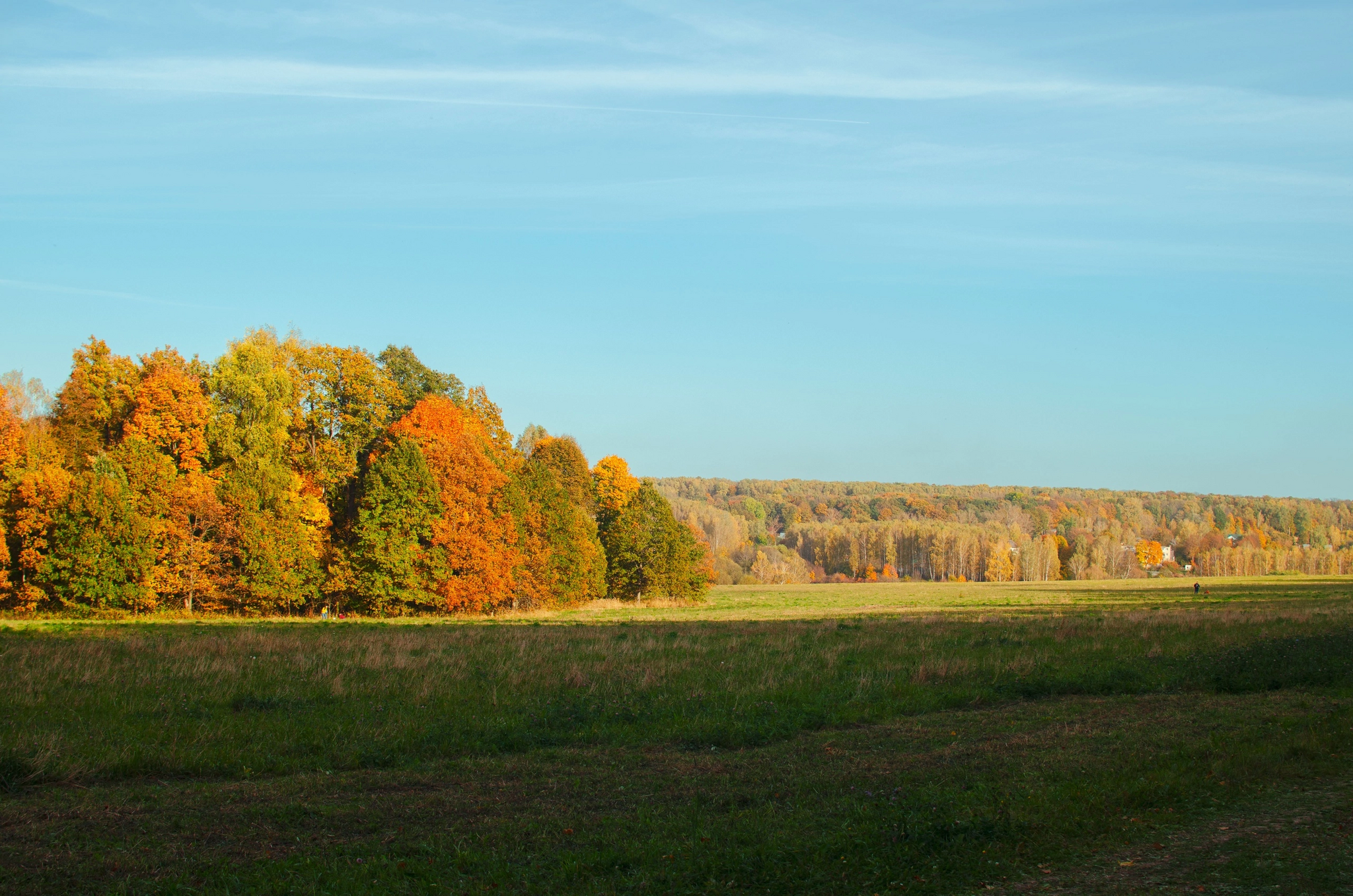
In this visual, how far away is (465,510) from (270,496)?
9.58 metres

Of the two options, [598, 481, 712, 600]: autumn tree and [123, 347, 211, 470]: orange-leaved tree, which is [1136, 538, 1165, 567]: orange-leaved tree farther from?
[123, 347, 211, 470]: orange-leaved tree

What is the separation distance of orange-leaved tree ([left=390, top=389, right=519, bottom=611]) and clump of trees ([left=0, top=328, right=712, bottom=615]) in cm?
10

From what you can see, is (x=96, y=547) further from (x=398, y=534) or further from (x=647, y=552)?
(x=647, y=552)

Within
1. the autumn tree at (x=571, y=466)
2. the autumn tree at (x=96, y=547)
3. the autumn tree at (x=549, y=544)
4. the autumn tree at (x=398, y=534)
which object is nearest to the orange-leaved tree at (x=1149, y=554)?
the autumn tree at (x=571, y=466)

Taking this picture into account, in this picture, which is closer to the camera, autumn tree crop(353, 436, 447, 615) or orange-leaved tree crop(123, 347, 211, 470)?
orange-leaved tree crop(123, 347, 211, 470)

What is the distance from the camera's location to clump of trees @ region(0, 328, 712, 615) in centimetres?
4016

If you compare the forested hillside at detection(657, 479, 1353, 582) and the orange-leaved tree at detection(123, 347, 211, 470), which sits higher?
the orange-leaved tree at detection(123, 347, 211, 470)

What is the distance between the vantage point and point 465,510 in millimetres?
47906

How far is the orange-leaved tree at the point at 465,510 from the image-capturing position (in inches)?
1853

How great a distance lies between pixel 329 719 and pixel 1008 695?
1180 centimetres

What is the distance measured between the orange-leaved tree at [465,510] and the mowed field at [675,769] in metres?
24.4

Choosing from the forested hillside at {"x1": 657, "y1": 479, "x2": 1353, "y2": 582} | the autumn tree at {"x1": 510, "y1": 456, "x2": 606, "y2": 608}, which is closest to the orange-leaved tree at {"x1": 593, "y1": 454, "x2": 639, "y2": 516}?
the autumn tree at {"x1": 510, "y1": 456, "x2": 606, "y2": 608}

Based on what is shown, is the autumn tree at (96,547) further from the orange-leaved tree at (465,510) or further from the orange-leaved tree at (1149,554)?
the orange-leaved tree at (1149,554)

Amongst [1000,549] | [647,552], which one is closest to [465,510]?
[647,552]
